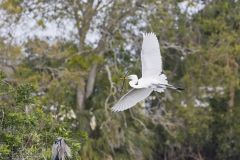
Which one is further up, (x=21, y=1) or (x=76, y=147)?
(x=21, y=1)

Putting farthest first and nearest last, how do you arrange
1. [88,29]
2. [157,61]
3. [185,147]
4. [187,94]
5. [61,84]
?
[185,147]
[187,94]
[88,29]
[61,84]
[157,61]

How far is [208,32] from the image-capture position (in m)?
18.9

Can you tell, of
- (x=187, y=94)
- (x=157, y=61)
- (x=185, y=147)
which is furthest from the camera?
(x=185, y=147)

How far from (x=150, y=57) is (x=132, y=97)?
0.51m

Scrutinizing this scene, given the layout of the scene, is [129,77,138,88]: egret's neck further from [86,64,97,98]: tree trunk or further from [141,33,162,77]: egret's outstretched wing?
[86,64,97,98]: tree trunk

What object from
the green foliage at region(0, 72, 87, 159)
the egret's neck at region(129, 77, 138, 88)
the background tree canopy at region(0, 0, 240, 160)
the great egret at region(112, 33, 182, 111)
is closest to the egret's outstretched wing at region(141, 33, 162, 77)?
the great egret at region(112, 33, 182, 111)

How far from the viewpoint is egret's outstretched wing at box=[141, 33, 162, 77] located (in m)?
9.07

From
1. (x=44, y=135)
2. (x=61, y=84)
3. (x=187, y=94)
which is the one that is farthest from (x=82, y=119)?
(x=44, y=135)

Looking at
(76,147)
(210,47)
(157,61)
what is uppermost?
(210,47)

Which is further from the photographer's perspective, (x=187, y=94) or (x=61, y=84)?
(x=187, y=94)

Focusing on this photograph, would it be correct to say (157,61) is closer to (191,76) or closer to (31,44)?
(31,44)

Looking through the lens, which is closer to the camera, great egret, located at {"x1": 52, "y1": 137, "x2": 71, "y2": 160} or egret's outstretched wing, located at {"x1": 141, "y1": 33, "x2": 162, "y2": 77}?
great egret, located at {"x1": 52, "y1": 137, "x2": 71, "y2": 160}

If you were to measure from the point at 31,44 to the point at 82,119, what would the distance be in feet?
6.09

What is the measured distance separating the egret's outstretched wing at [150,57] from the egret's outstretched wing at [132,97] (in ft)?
0.64
